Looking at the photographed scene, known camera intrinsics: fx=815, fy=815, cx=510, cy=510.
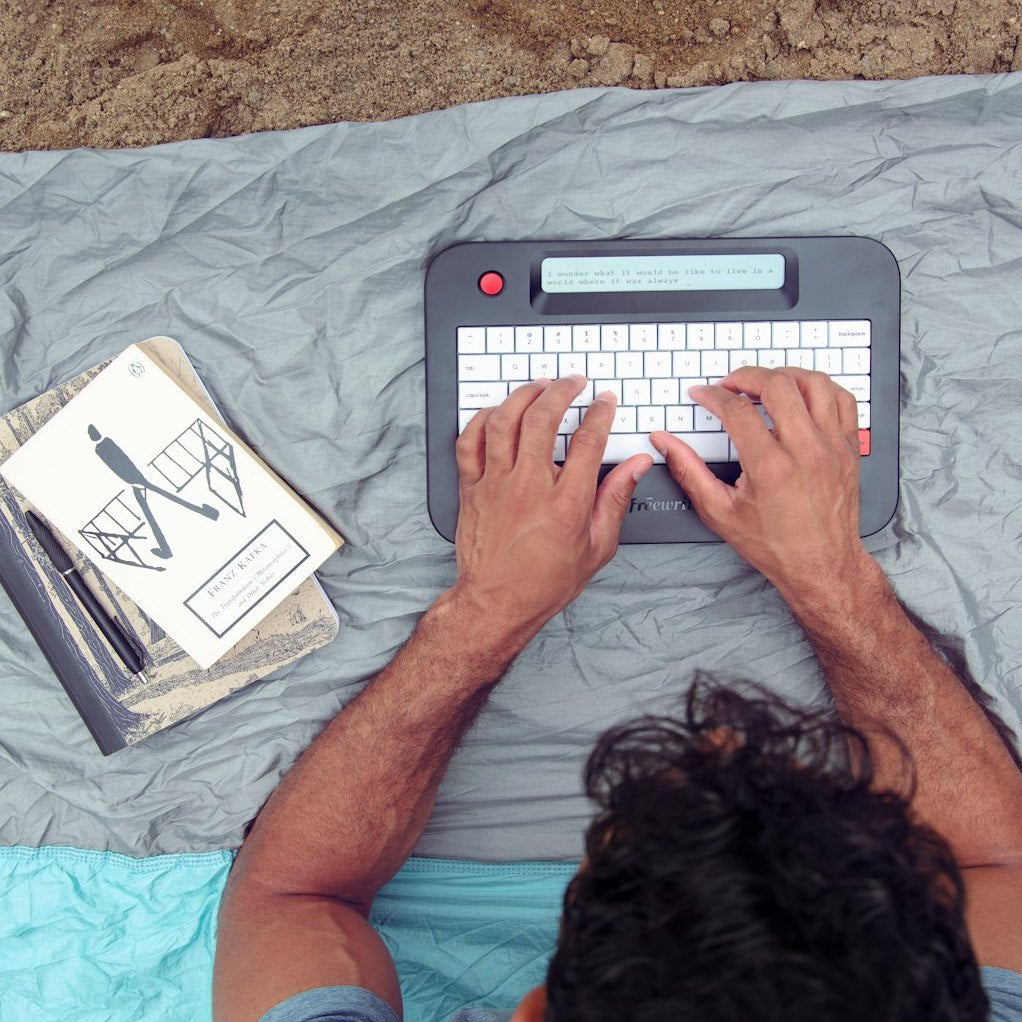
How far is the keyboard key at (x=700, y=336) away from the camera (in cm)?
78

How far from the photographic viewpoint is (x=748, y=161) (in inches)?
31.7

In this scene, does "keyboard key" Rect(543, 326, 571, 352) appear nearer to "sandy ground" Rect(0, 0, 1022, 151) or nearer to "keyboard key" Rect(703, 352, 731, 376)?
"keyboard key" Rect(703, 352, 731, 376)

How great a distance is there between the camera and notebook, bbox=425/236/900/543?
0.78 m

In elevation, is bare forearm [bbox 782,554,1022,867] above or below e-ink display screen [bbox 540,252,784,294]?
below

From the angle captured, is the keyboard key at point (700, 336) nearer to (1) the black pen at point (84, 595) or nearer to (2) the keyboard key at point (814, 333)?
(2) the keyboard key at point (814, 333)

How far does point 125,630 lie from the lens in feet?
2.79

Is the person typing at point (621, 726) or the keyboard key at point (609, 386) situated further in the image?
the keyboard key at point (609, 386)

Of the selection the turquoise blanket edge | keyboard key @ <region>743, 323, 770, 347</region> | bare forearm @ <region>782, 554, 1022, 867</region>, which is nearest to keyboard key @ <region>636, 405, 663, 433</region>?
keyboard key @ <region>743, 323, 770, 347</region>

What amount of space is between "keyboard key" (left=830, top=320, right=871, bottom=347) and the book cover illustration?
0.57 m

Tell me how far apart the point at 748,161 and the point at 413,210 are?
13.2 inches

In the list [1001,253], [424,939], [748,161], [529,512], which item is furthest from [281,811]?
[1001,253]

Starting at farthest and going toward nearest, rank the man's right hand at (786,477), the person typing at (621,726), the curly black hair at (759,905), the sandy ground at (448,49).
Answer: the sandy ground at (448,49), the man's right hand at (786,477), the person typing at (621,726), the curly black hair at (759,905)

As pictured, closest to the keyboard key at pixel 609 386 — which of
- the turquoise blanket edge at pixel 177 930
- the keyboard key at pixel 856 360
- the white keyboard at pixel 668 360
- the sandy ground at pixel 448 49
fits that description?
the white keyboard at pixel 668 360

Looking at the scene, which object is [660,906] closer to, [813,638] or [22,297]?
[813,638]
